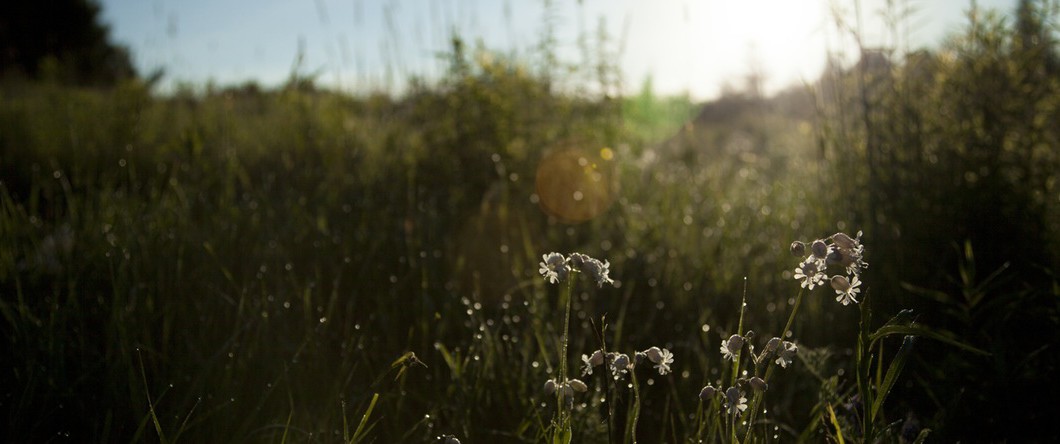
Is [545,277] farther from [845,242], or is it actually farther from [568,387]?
[845,242]

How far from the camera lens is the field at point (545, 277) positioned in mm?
1498

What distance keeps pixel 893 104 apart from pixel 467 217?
1.83 meters

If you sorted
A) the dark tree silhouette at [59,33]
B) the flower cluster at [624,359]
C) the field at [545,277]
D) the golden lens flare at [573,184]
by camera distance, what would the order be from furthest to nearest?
the dark tree silhouette at [59,33] < the golden lens flare at [573,184] < the field at [545,277] < the flower cluster at [624,359]

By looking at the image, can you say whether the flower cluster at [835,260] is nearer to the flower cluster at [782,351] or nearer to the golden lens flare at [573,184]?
the flower cluster at [782,351]

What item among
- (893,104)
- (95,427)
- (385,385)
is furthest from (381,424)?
(893,104)

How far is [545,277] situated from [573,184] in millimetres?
2188

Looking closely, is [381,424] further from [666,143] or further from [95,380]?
[666,143]

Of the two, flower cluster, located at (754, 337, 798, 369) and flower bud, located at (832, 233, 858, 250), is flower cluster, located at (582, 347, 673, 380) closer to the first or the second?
flower cluster, located at (754, 337, 798, 369)

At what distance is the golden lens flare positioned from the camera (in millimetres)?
3135

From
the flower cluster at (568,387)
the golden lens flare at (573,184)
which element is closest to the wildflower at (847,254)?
the flower cluster at (568,387)

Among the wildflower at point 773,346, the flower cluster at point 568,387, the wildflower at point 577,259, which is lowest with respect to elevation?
the flower cluster at point 568,387

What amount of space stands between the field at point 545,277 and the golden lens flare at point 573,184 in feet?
0.06

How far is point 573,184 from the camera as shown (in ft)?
10.6

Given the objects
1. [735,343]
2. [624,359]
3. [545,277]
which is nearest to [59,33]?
[545,277]
